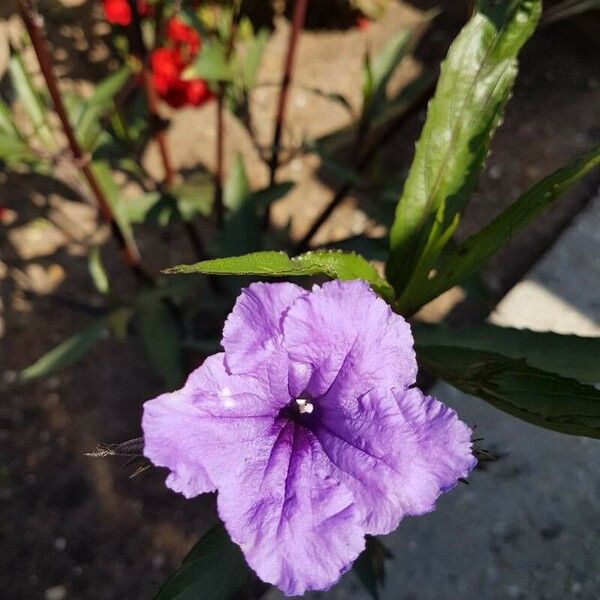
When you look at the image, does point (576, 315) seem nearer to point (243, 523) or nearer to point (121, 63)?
point (243, 523)

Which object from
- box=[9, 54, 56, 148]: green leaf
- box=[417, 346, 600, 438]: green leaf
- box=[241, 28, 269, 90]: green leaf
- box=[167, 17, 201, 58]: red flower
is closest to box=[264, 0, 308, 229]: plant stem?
box=[241, 28, 269, 90]: green leaf

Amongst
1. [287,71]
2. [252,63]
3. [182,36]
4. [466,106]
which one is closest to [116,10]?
[182,36]

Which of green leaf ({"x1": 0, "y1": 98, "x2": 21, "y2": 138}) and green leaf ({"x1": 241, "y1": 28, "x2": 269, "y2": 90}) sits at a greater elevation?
green leaf ({"x1": 241, "y1": 28, "x2": 269, "y2": 90})

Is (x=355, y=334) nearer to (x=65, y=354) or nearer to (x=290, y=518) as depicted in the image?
(x=290, y=518)

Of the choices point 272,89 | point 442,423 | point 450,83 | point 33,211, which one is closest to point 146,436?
point 442,423

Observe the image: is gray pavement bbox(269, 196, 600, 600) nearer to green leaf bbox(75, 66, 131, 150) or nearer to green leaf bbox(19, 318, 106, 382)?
green leaf bbox(19, 318, 106, 382)
